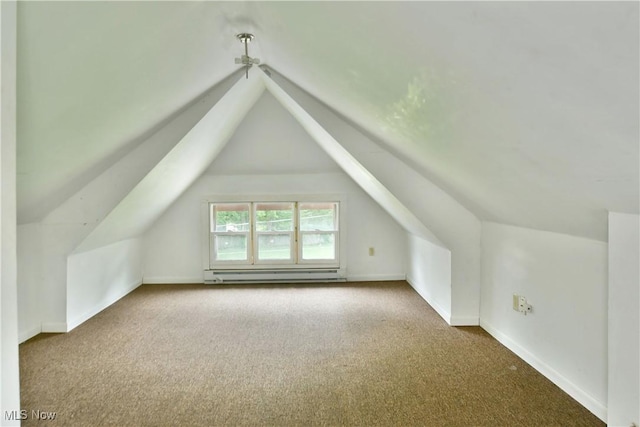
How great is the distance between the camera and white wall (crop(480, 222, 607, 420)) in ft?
6.43

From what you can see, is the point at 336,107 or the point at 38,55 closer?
the point at 38,55

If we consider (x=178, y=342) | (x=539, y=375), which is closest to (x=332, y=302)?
(x=178, y=342)

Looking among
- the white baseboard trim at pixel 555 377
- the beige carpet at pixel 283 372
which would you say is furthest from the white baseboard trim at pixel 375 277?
the white baseboard trim at pixel 555 377

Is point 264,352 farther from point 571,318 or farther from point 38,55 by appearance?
point 38,55

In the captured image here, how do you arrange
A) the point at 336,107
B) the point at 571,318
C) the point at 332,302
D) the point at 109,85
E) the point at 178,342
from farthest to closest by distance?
Answer: the point at 332,302 < the point at 178,342 < the point at 336,107 < the point at 571,318 < the point at 109,85

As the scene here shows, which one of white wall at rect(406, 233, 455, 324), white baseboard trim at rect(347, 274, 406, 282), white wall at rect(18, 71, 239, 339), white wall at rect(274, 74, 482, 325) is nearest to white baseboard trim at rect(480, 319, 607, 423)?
white wall at rect(274, 74, 482, 325)

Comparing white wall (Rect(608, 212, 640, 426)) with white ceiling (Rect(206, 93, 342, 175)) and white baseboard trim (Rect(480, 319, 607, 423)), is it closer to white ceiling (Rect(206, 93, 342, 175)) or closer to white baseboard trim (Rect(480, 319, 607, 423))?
white baseboard trim (Rect(480, 319, 607, 423))

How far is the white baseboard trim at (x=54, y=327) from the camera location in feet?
10.4

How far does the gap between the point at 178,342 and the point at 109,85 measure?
2.14m

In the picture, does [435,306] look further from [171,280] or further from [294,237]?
[171,280]

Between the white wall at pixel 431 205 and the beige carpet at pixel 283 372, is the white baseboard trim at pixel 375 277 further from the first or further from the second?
the white wall at pixel 431 205

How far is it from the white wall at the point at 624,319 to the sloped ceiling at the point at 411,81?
0.39ft

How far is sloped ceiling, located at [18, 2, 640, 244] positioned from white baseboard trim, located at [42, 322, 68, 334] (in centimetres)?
126

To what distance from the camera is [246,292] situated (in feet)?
14.7
